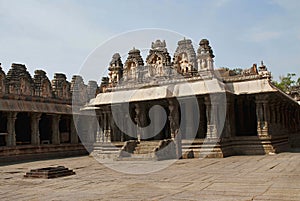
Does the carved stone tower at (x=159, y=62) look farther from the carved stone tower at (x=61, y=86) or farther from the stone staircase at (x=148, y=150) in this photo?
the carved stone tower at (x=61, y=86)

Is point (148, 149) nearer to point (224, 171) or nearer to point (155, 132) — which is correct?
point (155, 132)

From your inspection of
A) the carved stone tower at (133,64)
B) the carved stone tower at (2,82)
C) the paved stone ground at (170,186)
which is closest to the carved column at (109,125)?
the carved stone tower at (133,64)

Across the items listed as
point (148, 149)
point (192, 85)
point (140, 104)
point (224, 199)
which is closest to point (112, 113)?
point (140, 104)

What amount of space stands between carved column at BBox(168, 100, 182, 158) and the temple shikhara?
56mm

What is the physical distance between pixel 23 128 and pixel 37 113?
363 cm

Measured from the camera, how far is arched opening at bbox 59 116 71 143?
3109cm

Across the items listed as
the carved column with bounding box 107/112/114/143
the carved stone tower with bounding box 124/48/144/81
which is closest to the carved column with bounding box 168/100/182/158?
the carved column with bounding box 107/112/114/143

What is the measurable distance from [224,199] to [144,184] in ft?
10.9

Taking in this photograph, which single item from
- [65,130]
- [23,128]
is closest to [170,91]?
[23,128]

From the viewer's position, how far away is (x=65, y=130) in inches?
1276

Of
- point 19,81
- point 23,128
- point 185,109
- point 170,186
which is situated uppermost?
point 19,81

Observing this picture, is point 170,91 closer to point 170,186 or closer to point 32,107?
point 32,107

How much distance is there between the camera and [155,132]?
2425 cm

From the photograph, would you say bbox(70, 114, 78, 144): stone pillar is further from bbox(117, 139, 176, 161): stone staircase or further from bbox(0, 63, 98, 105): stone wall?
bbox(117, 139, 176, 161): stone staircase
